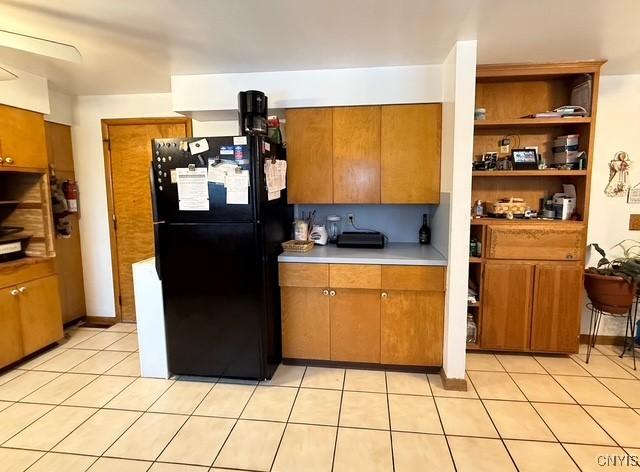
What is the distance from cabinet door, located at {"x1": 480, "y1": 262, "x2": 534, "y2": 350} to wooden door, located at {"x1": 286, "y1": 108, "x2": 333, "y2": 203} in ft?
4.68

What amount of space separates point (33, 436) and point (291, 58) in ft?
9.12

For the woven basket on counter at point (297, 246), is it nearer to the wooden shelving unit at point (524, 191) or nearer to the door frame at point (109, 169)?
the wooden shelving unit at point (524, 191)

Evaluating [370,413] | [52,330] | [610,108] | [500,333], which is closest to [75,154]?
[52,330]

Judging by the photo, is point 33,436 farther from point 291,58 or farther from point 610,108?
point 610,108

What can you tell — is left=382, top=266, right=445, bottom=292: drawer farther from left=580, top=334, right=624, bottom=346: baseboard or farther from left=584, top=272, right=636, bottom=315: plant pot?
left=580, top=334, right=624, bottom=346: baseboard

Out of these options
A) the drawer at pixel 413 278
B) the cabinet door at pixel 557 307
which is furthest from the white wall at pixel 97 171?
the cabinet door at pixel 557 307

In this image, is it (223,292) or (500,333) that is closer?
(223,292)

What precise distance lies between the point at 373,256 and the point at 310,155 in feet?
3.06

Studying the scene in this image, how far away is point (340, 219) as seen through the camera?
3256mm

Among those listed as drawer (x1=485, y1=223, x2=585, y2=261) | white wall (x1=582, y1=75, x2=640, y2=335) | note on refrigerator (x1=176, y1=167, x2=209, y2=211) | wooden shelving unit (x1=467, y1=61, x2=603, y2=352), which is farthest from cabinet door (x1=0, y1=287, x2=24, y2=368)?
white wall (x1=582, y1=75, x2=640, y2=335)

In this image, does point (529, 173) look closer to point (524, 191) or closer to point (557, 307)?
point (524, 191)

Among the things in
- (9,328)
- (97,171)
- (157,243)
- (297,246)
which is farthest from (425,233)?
(9,328)

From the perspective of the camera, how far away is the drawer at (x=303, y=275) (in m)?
2.67

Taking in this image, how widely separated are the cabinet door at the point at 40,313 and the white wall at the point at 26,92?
138 centimetres
